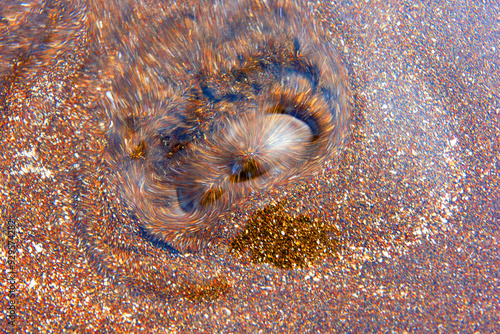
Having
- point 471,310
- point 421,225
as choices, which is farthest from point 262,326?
point 471,310

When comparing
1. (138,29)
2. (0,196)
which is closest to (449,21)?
(138,29)

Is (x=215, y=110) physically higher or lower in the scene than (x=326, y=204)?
higher

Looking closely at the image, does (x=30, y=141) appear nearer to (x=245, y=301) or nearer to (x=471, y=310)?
(x=245, y=301)

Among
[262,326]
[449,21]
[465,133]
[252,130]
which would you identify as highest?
[449,21]

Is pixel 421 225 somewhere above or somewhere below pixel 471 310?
above

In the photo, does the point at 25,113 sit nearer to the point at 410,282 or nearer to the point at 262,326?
the point at 262,326

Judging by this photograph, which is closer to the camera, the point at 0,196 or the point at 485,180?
the point at 0,196
